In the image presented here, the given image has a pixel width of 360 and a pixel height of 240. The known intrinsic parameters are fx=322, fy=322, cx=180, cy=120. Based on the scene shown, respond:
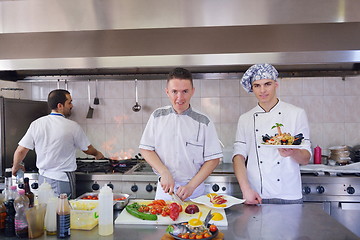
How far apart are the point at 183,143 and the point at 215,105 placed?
1609 mm

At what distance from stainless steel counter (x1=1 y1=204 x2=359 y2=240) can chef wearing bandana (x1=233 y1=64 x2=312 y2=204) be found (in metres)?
0.41

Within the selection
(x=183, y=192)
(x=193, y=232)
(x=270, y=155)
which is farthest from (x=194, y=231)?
(x=270, y=155)

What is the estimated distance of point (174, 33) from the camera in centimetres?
145

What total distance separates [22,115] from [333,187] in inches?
131

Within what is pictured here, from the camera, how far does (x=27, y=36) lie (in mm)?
1536

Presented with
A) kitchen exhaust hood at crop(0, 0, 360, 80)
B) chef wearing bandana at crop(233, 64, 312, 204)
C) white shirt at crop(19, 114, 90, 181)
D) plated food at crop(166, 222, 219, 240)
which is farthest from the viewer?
white shirt at crop(19, 114, 90, 181)

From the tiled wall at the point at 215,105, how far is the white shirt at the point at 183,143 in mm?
1321

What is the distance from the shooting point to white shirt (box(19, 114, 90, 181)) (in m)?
3.14

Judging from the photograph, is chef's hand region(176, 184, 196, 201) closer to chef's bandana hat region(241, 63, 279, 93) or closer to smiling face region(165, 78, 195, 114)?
smiling face region(165, 78, 195, 114)

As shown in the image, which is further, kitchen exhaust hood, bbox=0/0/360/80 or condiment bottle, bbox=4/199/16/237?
condiment bottle, bbox=4/199/16/237

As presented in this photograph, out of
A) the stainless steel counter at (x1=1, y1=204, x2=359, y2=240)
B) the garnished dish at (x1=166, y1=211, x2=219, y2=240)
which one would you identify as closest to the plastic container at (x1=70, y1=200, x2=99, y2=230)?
the stainless steel counter at (x1=1, y1=204, x2=359, y2=240)

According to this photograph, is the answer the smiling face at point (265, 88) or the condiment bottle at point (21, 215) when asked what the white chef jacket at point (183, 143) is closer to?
the smiling face at point (265, 88)

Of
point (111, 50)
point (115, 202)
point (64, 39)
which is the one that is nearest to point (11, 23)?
point (64, 39)

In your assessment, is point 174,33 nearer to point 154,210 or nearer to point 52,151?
point 154,210
